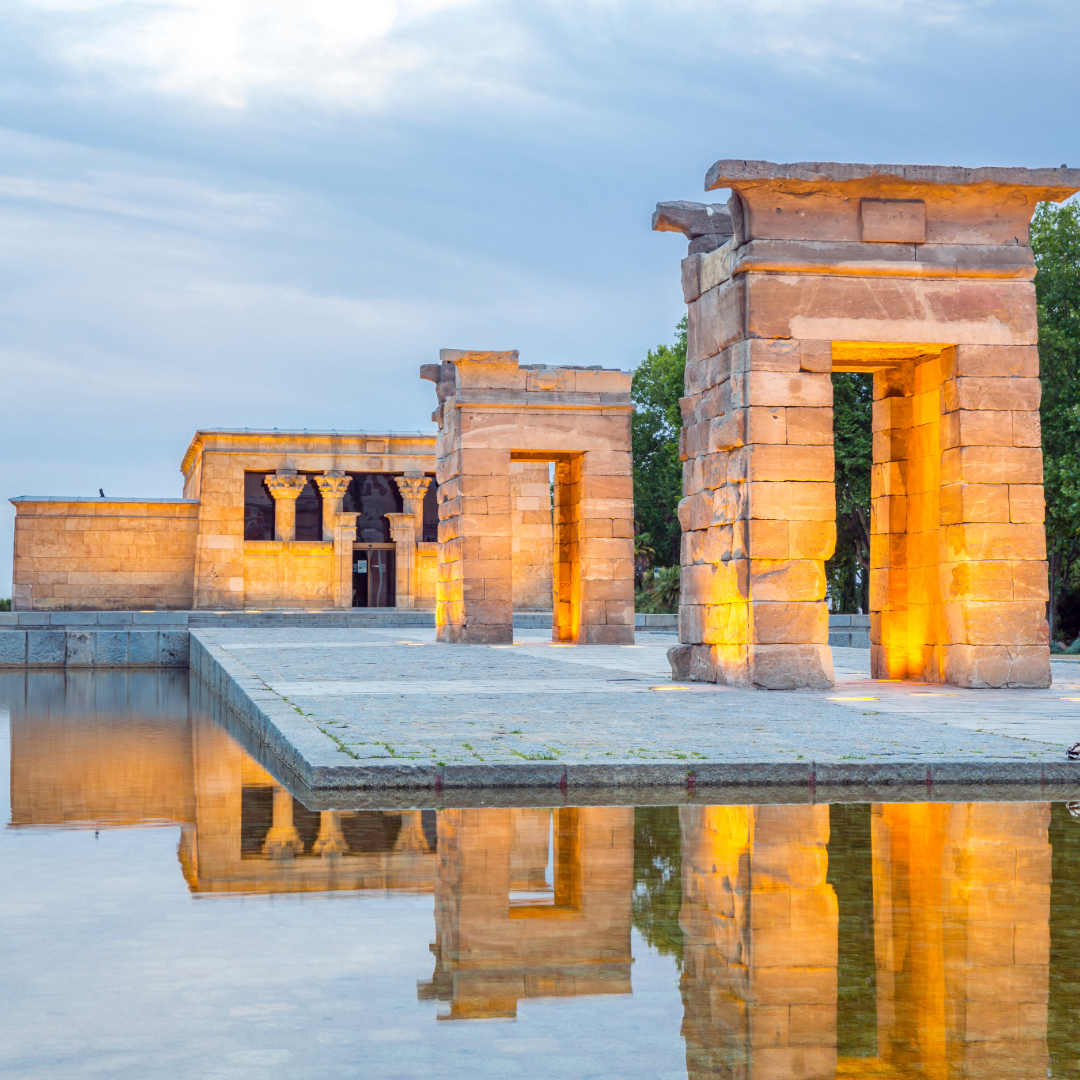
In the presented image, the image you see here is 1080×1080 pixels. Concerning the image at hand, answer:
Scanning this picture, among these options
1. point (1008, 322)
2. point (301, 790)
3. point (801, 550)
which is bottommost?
point (301, 790)

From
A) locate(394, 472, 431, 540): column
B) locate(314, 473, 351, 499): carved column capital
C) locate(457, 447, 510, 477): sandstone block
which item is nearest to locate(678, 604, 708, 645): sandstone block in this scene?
locate(457, 447, 510, 477): sandstone block

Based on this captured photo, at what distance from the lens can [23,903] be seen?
192 inches

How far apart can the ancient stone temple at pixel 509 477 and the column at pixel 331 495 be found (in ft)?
68.2

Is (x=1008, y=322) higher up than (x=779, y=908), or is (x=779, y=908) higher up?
(x=1008, y=322)

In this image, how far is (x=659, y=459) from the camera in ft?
180

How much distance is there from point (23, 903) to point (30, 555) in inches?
1585

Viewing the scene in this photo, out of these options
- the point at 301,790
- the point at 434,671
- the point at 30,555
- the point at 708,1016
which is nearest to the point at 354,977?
the point at 708,1016

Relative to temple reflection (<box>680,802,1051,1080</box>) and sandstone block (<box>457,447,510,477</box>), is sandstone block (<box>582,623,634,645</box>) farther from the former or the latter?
temple reflection (<box>680,802,1051,1080</box>)

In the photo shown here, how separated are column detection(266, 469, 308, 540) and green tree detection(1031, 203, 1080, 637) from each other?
22563mm

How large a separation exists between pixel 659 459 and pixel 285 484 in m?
15.9

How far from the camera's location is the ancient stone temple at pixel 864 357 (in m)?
13.5

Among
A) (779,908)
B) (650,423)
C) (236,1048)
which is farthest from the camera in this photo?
(650,423)

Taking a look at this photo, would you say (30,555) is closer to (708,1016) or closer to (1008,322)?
(1008,322)

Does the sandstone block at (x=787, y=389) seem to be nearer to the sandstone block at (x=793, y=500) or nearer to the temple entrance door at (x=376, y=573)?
the sandstone block at (x=793, y=500)
